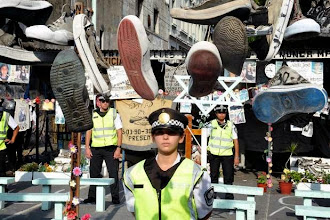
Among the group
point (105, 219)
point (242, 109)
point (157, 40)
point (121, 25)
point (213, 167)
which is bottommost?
point (105, 219)

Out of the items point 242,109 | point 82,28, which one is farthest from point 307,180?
point 82,28

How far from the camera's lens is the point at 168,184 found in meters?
3.48

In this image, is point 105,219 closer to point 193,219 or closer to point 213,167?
point 213,167

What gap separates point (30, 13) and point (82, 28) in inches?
18.6

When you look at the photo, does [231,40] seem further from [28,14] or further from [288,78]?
[28,14]

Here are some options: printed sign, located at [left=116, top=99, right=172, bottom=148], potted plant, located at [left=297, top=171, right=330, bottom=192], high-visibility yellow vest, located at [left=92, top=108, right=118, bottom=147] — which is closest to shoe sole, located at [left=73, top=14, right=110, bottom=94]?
high-visibility yellow vest, located at [left=92, top=108, right=118, bottom=147]

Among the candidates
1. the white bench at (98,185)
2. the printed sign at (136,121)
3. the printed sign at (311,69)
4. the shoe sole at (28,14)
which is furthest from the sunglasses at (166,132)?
the printed sign at (136,121)

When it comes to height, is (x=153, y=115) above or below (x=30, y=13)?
below

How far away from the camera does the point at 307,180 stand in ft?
35.8

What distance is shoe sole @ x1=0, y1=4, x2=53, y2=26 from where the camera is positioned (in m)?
4.31

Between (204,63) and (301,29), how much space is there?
3.20 ft

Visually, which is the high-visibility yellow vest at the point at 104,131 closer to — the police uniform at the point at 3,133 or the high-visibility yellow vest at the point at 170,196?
the police uniform at the point at 3,133

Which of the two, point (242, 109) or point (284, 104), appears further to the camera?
point (242, 109)

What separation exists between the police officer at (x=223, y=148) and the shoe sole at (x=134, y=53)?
15.6ft
